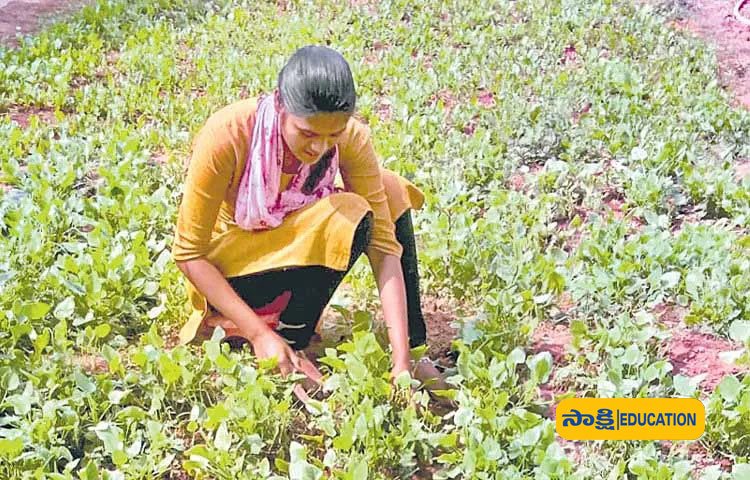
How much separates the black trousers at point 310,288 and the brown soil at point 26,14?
13.0 ft

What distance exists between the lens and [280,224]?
261cm

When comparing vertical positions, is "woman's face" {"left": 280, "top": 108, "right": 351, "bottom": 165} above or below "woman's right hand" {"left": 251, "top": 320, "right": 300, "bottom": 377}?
above

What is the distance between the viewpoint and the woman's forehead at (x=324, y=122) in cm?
225

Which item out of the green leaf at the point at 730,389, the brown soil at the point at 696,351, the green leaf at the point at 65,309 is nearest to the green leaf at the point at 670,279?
the brown soil at the point at 696,351

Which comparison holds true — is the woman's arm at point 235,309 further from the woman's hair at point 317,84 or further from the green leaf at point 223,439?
the woman's hair at point 317,84

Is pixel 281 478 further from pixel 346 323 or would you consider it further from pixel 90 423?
pixel 346 323

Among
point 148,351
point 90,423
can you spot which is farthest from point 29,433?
point 148,351

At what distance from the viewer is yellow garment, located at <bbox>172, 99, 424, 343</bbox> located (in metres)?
2.46

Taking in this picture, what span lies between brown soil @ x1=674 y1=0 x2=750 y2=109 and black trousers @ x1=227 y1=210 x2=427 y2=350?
312 centimetres

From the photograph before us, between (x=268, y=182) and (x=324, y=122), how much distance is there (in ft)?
1.16

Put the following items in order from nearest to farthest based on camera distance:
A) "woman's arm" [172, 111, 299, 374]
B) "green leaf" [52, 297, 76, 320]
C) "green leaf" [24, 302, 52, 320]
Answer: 1. "woman's arm" [172, 111, 299, 374]
2. "green leaf" [24, 302, 52, 320]
3. "green leaf" [52, 297, 76, 320]

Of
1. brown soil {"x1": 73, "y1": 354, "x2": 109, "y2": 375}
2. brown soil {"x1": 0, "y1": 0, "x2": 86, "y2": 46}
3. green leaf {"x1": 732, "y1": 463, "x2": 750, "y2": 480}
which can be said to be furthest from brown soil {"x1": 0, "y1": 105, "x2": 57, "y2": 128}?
green leaf {"x1": 732, "y1": 463, "x2": 750, "y2": 480}

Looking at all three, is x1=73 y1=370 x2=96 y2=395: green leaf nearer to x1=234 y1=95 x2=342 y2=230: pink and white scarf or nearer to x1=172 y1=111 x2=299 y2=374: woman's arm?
x1=172 y1=111 x2=299 y2=374: woman's arm

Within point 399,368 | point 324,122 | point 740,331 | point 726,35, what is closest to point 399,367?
point 399,368
